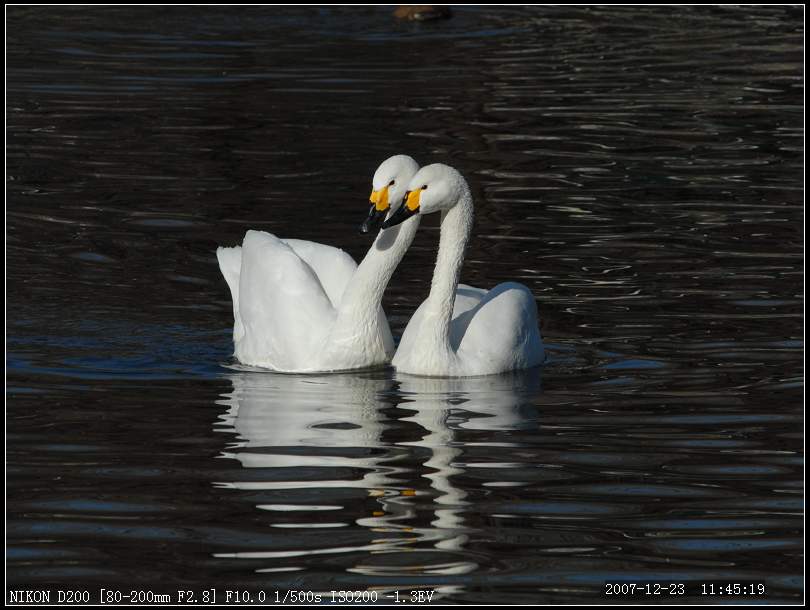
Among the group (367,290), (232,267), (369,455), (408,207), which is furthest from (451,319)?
(369,455)

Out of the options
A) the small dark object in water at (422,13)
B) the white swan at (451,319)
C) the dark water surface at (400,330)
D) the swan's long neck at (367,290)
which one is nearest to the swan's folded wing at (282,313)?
the swan's long neck at (367,290)

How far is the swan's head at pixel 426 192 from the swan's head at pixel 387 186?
0.06 meters

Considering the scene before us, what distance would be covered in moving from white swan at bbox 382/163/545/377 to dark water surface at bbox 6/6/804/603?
0.56ft

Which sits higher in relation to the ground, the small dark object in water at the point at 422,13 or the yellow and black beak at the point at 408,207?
the small dark object in water at the point at 422,13

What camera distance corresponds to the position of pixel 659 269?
13.1 meters

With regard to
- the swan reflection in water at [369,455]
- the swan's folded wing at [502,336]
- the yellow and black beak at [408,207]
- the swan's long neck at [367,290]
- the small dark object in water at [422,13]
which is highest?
the small dark object in water at [422,13]

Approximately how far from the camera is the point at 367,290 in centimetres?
1080

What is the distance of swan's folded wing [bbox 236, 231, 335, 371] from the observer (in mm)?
10852

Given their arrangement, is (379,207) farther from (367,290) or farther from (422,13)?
(422,13)

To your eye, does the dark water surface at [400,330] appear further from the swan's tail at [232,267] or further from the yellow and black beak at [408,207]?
the yellow and black beak at [408,207]

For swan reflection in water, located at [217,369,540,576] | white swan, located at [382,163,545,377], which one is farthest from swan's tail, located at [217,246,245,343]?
white swan, located at [382,163,545,377]

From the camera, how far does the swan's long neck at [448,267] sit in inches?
414

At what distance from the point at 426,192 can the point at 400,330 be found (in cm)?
159

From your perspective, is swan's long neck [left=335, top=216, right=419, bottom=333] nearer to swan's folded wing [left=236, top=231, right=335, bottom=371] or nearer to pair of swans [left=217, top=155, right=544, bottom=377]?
pair of swans [left=217, top=155, right=544, bottom=377]
